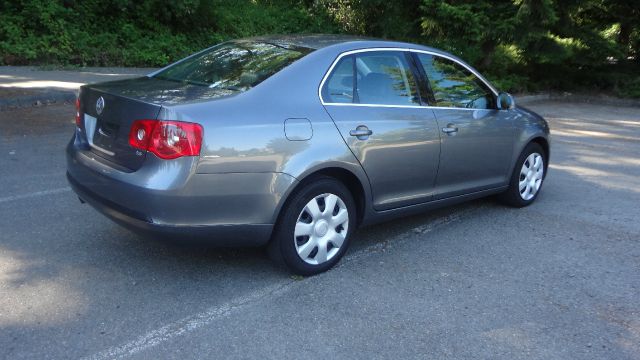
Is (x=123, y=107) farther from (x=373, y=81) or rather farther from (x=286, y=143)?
(x=373, y=81)

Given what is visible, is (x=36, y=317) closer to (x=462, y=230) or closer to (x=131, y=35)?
(x=462, y=230)

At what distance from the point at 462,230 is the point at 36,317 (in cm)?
344

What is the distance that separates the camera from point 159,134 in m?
3.53

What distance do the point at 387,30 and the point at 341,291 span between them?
44.2 ft

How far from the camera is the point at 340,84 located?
4.29 meters

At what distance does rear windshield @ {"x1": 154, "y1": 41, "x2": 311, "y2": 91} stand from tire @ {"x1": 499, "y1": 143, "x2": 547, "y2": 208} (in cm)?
265

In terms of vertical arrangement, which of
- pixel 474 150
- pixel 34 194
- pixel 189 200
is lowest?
pixel 34 194

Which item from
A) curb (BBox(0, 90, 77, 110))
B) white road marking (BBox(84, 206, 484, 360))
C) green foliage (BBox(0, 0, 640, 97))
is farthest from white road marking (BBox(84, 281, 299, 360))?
green foliage (BBox(0, 0, 640, 97))

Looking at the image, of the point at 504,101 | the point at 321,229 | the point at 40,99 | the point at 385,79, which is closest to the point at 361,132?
the point at 385,79

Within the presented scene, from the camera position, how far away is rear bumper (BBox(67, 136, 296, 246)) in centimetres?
351

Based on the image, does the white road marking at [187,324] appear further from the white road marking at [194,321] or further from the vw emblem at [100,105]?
the vw emblem at [100,105]

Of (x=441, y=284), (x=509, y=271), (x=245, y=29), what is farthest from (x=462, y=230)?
(x=245, y=29)

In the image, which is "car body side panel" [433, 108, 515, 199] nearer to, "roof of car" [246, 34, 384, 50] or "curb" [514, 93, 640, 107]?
"roof of car" [246, 34, 384, 50]

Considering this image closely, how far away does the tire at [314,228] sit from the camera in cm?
394
